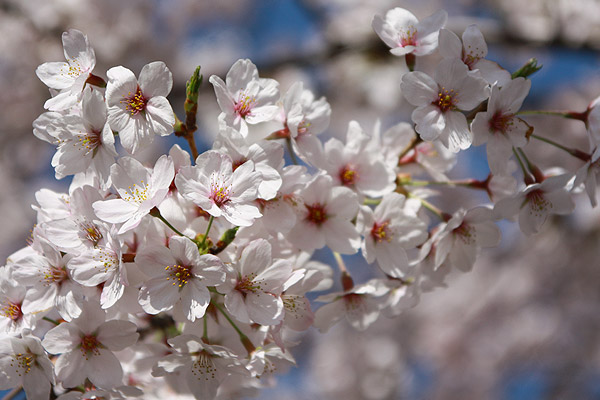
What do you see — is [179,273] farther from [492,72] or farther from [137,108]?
[492,72]

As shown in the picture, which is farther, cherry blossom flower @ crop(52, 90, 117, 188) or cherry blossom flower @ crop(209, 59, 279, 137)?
cherry blossom flower @ crop(209, 59, 279, 137)

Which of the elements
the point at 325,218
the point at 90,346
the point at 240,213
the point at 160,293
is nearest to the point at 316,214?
the point at 325,218

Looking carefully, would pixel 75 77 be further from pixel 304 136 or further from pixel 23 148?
pixel 23 148

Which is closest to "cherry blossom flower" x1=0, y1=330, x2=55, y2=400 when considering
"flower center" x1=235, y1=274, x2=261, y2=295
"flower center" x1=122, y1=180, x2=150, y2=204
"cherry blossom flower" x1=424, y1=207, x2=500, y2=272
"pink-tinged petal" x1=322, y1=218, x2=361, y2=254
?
"flower center" x1=122, y1=180, x2=150, y2=204

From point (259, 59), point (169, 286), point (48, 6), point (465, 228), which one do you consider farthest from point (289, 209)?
point (48, 6)

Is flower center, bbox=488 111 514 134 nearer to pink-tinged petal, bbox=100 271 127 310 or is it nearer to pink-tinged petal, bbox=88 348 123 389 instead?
pink-tinged petal, bbox=100 271 127 310

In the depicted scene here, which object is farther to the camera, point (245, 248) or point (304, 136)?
point (304, 136)

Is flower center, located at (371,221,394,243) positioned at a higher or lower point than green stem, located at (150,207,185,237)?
lower
